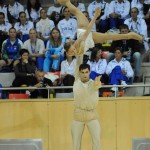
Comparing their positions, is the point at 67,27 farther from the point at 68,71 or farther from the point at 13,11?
the point at 68,71

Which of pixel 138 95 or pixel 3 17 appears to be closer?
pixel 138 95

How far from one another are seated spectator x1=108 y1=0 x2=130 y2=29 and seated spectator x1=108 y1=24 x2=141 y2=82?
679 millimetres

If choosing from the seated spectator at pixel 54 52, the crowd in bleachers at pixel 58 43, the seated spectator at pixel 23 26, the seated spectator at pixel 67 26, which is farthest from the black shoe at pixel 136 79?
the seated spectator at pixel 23 26

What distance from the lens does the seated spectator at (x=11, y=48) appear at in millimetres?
8875

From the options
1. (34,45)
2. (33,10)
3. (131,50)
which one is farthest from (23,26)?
(131,50)

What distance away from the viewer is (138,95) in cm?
814

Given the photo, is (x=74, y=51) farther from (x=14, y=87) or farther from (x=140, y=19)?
(x=140, y=19)

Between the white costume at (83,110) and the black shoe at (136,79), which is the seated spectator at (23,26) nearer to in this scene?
the black shoe at (136,79)

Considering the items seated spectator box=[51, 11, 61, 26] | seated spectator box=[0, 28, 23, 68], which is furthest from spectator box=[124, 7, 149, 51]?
seated spectator box=[0, 28, 23, 68]

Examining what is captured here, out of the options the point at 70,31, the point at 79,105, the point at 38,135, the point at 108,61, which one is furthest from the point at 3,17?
the point at 79,105

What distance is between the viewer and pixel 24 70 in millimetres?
8211

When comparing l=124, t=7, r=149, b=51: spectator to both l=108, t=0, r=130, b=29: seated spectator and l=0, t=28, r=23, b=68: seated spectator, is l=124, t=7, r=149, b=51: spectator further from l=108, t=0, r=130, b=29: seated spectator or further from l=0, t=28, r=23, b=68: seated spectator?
l=0, t=28, r=23, b=68: seated spectator

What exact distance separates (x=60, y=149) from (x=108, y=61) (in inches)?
72.4

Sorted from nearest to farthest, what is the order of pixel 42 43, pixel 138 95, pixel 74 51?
pixel 74 51, pixel 138 95, pixel 42 43
